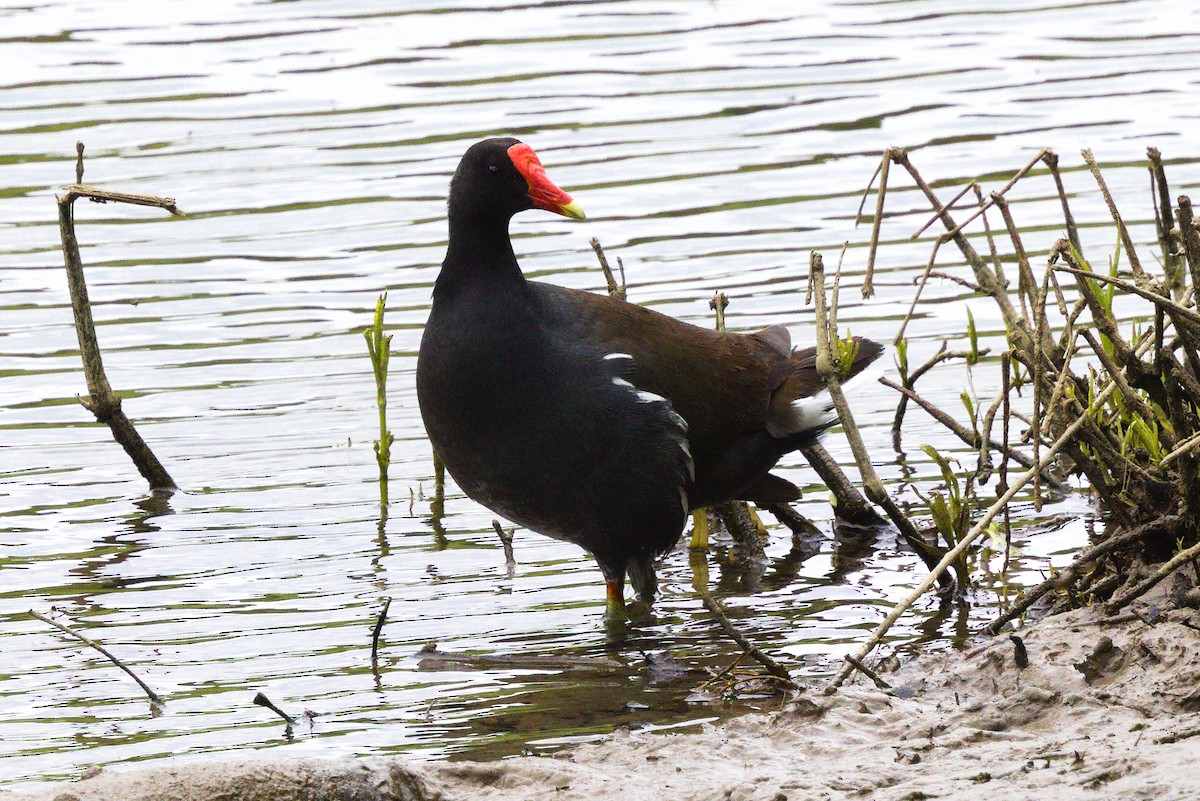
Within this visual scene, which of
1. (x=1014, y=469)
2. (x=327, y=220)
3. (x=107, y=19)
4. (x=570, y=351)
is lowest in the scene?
(x=1014, y=469)

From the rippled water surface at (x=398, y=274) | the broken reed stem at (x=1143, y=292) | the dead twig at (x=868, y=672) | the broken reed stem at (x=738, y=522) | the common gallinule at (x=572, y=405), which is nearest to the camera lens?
the broken reed stem at (x=1143, y=292)

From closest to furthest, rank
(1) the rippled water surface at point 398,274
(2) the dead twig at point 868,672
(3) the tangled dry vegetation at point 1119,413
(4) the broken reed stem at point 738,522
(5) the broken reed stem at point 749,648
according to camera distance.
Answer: (2) the dead twig at point 868,672
(5) the broken reed stem at point 749,648
(3) the tangled dry vegetation at point 1119,413
(1) the rippled water surface at point 398,274
(4) the broken reed stem at point 738,522

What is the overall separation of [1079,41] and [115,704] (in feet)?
30.5

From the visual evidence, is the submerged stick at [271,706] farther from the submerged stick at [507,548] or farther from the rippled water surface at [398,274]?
the submerged stick at [507,548]

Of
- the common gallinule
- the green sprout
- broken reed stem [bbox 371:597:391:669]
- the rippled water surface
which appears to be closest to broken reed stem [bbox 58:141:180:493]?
the rippled water surface

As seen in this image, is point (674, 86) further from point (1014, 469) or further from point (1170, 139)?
point (1014, 469)

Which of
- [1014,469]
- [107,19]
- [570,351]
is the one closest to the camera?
[570,351]

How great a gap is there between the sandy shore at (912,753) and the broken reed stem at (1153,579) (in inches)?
1.7

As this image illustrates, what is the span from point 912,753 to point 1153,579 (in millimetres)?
815

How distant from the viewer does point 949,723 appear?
407 centimetres

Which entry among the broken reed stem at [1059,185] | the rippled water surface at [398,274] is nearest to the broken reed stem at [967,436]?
the rippled water surface at [398,274]

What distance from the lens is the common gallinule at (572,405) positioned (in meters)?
5.22

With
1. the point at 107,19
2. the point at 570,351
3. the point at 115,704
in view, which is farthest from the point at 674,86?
the point at 115,704

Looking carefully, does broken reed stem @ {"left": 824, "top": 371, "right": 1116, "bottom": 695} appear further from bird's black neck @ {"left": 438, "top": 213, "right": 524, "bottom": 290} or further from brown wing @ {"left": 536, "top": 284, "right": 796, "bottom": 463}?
bird's black neck @ {"left": 438, "top": 213, "right": 524, "bottom": 290}
